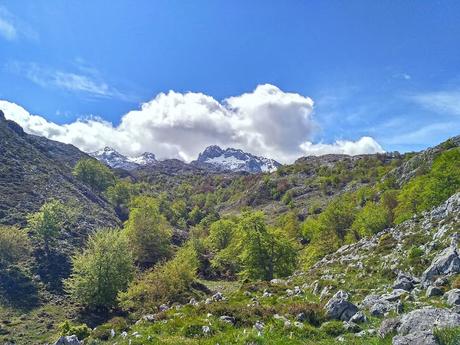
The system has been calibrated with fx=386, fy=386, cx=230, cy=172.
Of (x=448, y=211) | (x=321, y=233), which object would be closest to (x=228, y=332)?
(x=448, y=211)

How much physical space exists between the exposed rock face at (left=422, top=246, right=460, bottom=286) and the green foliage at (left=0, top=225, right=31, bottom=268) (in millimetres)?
61615

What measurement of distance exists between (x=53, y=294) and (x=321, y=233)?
57.3 m

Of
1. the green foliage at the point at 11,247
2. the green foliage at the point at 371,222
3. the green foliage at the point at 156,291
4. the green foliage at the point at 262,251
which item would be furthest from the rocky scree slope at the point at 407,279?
the green foliage at the point at 11,247

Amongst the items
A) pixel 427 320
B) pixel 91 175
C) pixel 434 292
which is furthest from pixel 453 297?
pixel 91 175

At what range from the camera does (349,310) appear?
841 inches

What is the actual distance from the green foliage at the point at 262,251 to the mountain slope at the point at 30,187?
156 feet

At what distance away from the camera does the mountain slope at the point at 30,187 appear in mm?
89188

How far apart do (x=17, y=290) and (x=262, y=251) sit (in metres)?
36.5

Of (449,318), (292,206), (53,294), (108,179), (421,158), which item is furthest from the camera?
(292,206)

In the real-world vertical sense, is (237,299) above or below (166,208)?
below

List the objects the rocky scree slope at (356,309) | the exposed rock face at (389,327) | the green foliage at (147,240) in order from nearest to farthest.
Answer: the exposed rock face at (389,327) < the rocky scree slope at (356,309) < the green foliage at (147,240)

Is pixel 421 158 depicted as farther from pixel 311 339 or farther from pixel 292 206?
pixel 311 339

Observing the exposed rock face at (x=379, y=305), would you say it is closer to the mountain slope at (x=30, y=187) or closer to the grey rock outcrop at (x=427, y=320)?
the grey rock outcrop at (x=427, y=320)

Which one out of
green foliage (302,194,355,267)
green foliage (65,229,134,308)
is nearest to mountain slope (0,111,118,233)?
green foliage (65,229,134,308)
